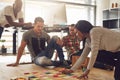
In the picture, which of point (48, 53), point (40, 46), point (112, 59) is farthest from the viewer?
point (40, 46)

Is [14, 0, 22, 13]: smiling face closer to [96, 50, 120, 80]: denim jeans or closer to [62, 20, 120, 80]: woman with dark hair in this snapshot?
[62, 20, 120, 80]: woman with dark hair

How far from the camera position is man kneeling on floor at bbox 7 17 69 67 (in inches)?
118

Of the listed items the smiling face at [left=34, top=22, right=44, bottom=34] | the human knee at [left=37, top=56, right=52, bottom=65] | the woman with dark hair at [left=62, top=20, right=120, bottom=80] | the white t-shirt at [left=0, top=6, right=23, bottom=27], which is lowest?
the human knee at [left=37, top=56, right=52, bottom=65]

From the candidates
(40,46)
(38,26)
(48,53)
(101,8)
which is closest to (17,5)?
(38,26)

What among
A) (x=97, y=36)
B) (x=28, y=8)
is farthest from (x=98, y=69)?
(x=28, y=8)

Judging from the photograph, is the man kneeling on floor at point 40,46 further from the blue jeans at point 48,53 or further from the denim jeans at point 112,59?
the denim jeans at point 112,59

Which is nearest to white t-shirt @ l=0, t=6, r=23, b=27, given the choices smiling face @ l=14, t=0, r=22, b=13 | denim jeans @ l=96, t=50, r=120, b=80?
smiling face @ l=14, t=0, r=22, b=13

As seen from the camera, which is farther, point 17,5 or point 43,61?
point 17,5

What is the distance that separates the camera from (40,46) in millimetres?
3229

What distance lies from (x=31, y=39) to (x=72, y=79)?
1.21 metres

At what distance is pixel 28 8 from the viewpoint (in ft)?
19.6

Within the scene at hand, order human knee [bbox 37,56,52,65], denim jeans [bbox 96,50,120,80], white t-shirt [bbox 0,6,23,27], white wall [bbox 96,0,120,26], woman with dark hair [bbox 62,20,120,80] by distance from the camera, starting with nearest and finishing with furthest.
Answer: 1. woman with dark hair [bbox 62,20,120,80]
2. denim jeans [bbox 96,50,120,80]
3. human knee [bbox 37,56,52,65]
4. white t-shirt [bbox 0,6,23,27]
5. white wall [bbox 96,0,120,26]

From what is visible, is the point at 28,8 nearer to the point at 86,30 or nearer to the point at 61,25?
the point at 61,25

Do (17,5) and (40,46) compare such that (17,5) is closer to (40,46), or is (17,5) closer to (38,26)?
(38,26)
